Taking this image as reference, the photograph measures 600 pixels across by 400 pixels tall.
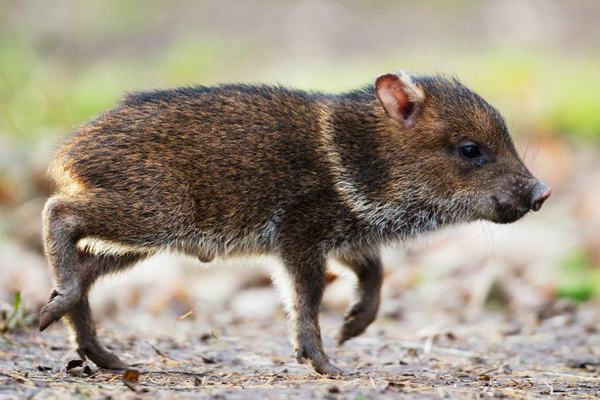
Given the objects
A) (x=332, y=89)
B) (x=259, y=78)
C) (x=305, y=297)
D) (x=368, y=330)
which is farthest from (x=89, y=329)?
(x=259, y=78)

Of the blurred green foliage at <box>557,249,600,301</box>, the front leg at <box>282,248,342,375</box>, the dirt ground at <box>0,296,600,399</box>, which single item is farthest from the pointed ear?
the blurred green foliage at <box>557,249,600,301</box>

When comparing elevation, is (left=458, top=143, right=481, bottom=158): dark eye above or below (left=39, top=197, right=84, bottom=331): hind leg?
above

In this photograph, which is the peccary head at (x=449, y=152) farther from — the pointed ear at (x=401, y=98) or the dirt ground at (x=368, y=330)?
the dirt ground at (x=368, y=330)

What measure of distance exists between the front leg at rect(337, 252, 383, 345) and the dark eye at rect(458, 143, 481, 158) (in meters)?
0.91

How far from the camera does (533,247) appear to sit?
11.5m

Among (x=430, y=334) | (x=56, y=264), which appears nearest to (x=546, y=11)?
(x=430, y=334)

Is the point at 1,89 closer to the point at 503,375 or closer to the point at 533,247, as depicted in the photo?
the point at 533,247

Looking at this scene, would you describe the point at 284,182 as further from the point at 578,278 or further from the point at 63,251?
the point at 578,278

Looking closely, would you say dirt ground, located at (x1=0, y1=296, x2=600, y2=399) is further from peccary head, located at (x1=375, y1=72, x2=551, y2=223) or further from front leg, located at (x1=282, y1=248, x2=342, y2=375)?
peccary head, located at (x1=375, y1=72, x2=551, y2=223)

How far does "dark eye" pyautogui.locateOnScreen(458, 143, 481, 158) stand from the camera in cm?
722

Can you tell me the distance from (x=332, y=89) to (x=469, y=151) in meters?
9.99

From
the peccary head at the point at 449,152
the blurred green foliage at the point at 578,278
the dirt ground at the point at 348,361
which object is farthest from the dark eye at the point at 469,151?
the blurred green foliage at the point at 578,278

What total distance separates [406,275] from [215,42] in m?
13.0

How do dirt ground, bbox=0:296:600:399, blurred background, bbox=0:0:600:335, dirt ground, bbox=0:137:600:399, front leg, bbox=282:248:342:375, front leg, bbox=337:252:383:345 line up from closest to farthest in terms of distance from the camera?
dirt ground, bbox=0:296:600:399, dirt ground, bbox=0:137:600:399, front leg, bbox=282:248:342:375, front leg, bbox=337:252:383:345, blurred background, bbox=0:0:600:335
